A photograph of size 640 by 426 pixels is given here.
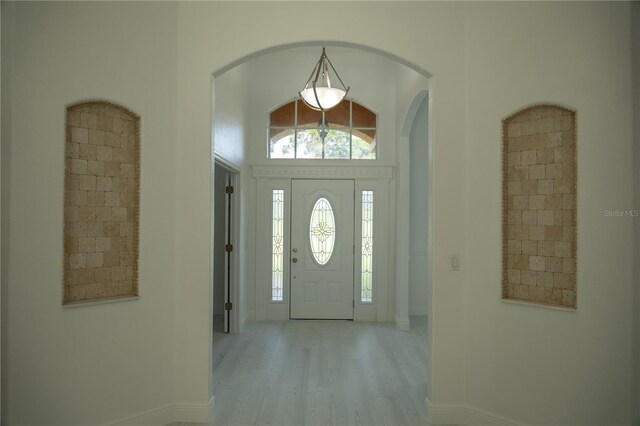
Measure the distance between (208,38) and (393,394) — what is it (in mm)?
3266

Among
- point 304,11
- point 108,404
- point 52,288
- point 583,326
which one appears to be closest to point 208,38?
point 304,11

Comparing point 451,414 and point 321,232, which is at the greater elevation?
point 321,232

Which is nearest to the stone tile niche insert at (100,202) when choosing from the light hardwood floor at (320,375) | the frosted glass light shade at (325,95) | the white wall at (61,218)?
the white wall at (61,218)

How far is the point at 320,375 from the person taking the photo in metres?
4.21

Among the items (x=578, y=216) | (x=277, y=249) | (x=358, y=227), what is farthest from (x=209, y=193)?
(x=358, y=227)

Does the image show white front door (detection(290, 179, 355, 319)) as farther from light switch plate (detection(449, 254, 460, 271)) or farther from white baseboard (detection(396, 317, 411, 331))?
light switch plate (detection(449, 254, 460, 271))

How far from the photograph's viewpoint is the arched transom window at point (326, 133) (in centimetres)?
656

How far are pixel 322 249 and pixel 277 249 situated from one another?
0.67m

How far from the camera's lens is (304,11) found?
3225mm

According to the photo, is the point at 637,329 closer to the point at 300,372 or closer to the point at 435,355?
the point at 435,355

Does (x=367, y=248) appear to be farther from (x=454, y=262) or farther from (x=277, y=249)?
(x=454, y=262)

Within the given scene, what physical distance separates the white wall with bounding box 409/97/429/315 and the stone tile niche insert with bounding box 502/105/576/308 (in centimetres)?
373

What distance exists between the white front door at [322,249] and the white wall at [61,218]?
3.37 m

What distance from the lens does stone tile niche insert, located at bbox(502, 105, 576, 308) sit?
2.87 meters
